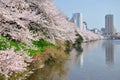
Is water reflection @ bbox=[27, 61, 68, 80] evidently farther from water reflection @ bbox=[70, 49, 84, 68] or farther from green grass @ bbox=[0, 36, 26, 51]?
water reflection @ bbox=[70, 49, 84, 68]

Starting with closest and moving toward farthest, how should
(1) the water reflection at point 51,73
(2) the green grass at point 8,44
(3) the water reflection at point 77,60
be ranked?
(2) the green grass at point 8,44, (1) the water reflection at point 51,73, (3) the water reflection at point 77,60

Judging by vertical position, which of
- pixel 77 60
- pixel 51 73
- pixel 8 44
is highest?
pixel 8 44

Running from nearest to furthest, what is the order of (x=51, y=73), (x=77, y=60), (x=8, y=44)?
(x=8, y=44)
(x=51, y=73)
(x=77, y=60)

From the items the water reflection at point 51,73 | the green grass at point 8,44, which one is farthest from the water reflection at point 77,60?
the green grass at point 8,44

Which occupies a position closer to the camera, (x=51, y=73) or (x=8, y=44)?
(x=8, y=44)

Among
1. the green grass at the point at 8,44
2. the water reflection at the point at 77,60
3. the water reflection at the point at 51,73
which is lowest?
the water reflection at the point at 77,60

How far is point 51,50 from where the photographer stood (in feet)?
81.4

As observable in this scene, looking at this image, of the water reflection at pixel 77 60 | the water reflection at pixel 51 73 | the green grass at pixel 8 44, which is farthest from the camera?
the water reflection at pixel 77 60

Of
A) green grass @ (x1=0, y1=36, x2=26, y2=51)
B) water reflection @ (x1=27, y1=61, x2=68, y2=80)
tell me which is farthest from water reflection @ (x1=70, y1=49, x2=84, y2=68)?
green grass @ (x1=0, y1=36, x2=26, y2=51)

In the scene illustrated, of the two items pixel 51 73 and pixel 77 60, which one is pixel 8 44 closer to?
pixel 51 73

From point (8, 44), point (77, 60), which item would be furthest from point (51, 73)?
point (77, 60)

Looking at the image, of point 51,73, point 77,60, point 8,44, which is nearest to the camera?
point 8,44

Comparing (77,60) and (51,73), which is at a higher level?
(51,73)

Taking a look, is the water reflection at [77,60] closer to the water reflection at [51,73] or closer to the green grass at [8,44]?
the water reflection at [51,73]
